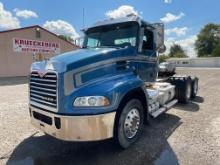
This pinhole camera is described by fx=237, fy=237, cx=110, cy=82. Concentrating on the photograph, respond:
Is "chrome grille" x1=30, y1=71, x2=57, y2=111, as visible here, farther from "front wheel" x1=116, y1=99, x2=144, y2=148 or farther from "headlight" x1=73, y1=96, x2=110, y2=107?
"front wheel" x1=116, y1=99, x2=144, y2=148

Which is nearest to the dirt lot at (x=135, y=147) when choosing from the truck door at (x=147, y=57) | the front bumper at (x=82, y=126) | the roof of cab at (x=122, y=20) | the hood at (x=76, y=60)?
the front bumper at (x=82, y=126)

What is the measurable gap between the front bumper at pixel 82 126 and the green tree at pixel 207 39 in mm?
87165

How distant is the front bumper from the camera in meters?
4.02

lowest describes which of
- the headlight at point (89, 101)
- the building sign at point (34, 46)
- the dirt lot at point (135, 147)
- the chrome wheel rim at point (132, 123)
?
the dirt lot at point (135, 147)

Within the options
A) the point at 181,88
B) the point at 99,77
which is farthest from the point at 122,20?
the point at 181,88

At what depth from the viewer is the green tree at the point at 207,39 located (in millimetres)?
84250

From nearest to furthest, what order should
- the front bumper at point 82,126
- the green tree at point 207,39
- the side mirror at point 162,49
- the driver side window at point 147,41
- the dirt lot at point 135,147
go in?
1. the front bumper at point 82,126
2. the dirt lot at point 135,147
3. the driver side window at point 147,41
4. the side mirror at point 162,49
5. the green tree at point 207,39

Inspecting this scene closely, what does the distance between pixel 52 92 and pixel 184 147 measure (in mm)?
2896

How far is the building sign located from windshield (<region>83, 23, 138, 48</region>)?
1792 centimetres

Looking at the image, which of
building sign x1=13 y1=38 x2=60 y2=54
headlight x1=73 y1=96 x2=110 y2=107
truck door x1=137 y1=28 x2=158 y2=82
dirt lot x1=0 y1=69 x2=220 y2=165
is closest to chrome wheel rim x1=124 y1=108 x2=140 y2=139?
dirt lot x1=0 y1=69 x2=220 y2=165

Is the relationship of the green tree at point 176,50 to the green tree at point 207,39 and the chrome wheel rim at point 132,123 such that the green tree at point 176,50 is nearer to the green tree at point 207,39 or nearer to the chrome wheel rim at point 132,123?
the green tree at point 207,39

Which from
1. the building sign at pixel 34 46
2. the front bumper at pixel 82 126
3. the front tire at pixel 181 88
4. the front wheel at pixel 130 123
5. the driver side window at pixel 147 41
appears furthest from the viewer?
the building sign at pixel 34 46

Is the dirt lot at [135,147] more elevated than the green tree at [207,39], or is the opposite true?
the green tree at [207,39]

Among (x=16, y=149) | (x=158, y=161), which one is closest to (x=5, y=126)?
(x=16, y=149)
